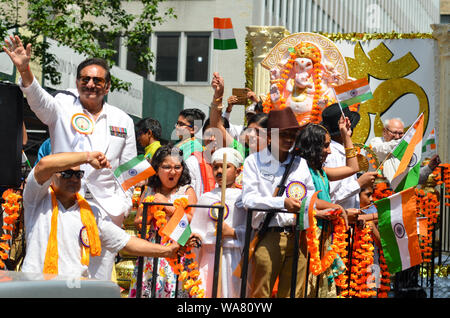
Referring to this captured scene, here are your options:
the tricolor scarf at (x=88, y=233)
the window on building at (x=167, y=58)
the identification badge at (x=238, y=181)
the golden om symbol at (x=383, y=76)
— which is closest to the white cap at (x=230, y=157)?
the identification badge at (x=238, y=181)

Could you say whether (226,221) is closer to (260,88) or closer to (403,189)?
(403,189)

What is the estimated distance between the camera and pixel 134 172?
6109 millimetres

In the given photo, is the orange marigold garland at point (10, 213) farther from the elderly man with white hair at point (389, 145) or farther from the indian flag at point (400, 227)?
the elderly man with white hair at point (389, 145)

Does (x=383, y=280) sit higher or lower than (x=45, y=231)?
lower

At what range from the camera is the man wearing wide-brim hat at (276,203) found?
228 inches

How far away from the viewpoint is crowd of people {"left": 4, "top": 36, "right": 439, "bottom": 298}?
539cm

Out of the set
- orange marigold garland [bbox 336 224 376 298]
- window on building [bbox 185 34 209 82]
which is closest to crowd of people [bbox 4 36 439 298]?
orange marigold garland [bbox 336 224 376 298]

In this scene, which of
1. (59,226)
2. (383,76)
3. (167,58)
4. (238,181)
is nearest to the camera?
(59,226)

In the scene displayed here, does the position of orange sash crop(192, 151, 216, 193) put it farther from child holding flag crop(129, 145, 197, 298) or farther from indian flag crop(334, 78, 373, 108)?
indian flag crop(334, 78, 373, 108)

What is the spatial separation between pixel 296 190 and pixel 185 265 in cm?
98

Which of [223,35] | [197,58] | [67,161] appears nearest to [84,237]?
[67,161]

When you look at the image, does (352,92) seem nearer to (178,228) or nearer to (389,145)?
(389,145)

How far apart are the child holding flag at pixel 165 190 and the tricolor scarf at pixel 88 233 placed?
4.15 feet
